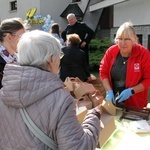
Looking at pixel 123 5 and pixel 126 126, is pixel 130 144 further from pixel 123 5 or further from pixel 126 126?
pixel 123 5

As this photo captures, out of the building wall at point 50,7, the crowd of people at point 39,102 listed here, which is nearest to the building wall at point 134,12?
the building wall at point 50,7

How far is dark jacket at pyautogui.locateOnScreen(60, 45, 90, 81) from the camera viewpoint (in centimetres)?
424

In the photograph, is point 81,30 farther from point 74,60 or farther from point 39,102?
point 39,102

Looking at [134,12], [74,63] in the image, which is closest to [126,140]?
[74,63]

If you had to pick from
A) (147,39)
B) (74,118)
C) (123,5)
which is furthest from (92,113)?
(123,5)

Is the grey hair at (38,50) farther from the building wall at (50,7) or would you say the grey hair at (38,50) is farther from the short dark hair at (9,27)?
the building wall at (50,7)

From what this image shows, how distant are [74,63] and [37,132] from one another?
319 centimetres

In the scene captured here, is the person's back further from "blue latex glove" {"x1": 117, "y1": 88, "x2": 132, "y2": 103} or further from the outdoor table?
the outdoor table

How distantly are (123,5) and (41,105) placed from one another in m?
9.81

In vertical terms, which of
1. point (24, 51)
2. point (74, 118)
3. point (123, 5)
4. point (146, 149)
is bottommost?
point (146, 149)

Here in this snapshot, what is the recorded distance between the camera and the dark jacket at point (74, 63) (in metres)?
4.24

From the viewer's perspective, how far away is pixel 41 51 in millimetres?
1130

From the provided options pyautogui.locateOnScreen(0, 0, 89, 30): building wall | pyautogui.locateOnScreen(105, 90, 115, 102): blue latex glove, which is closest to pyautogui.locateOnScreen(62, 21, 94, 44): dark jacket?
pyautogui.locateOnScreen(105, 90, 115, 102): blue latex glove

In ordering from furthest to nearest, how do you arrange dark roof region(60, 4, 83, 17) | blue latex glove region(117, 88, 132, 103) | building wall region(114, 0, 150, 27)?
1. dark roof region(60, 4, 83, 17)
2. building wall region(114, 0, 150, 27)
3. blue latex glove region(117, 88, 132, 103)
